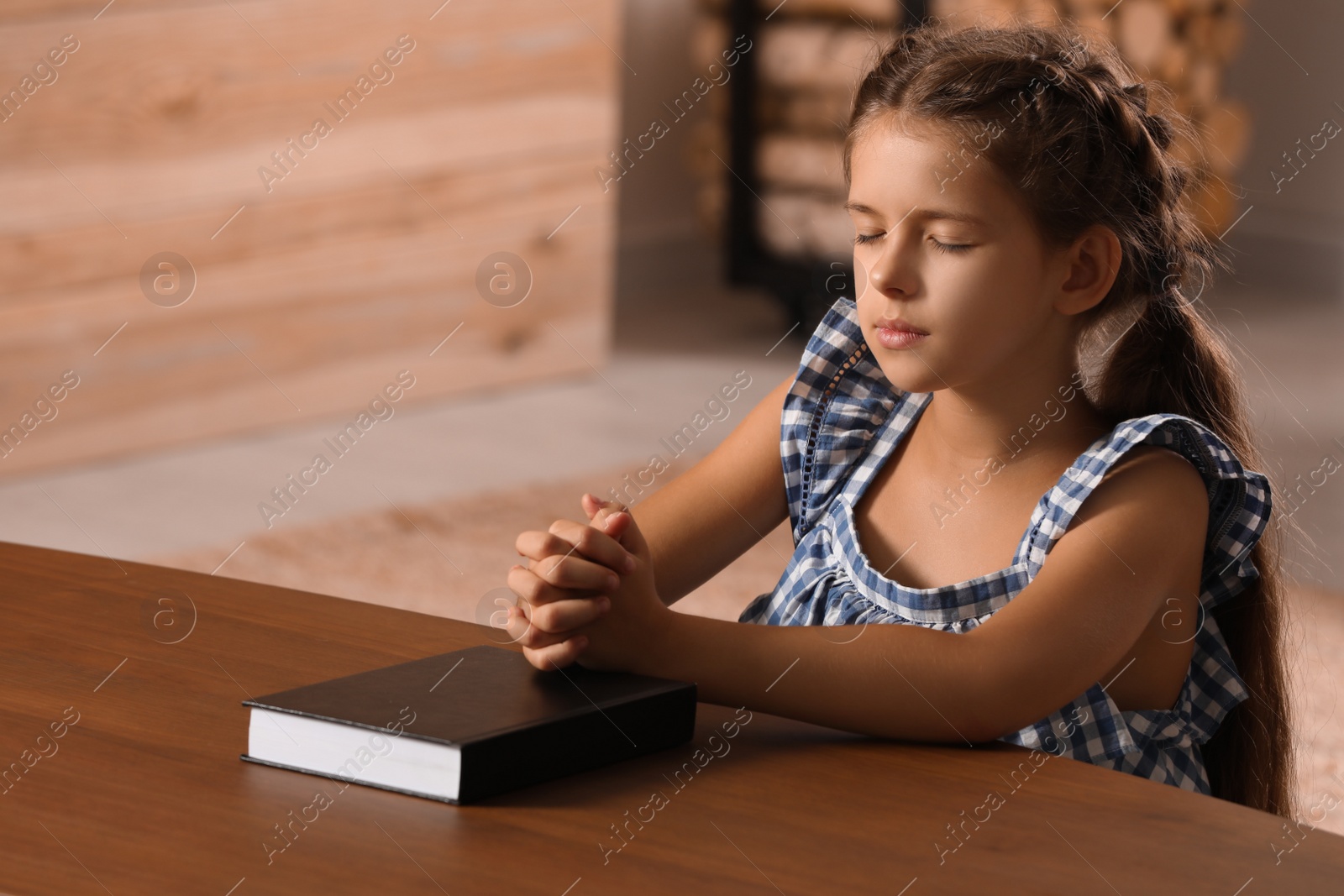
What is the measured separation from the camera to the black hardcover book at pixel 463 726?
661 millimetres

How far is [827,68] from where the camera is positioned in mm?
3994

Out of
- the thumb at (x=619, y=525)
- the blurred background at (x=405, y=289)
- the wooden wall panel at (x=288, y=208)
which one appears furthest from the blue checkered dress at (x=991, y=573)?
the wooden wall panel at (x=288, y=208)

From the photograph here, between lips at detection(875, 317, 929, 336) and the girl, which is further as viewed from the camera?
lips at detection(875, 317, 929, 336)

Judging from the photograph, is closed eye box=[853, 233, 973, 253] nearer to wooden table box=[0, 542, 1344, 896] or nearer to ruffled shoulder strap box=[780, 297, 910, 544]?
ruffled shoulder strap box=[780, 297, 910, 544]

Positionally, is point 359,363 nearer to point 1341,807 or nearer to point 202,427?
point 202,427

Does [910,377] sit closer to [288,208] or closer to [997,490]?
[997,490]

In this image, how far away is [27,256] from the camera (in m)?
2.72

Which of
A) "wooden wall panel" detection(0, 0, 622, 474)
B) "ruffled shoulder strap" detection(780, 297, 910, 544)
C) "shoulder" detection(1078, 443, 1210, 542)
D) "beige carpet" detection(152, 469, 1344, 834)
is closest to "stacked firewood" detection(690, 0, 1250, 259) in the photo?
"wooden wall panel" detection(0, 0, 622, 474)

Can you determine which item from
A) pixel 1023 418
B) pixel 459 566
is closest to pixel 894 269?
pixel 1023 418

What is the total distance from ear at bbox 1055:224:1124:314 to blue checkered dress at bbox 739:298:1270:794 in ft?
0.31

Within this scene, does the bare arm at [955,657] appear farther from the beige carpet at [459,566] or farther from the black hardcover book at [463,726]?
the beige carpet at [459,566]

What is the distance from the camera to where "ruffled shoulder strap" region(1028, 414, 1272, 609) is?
0.90 metres

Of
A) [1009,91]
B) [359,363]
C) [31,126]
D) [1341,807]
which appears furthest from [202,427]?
[1009,91]

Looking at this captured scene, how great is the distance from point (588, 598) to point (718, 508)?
1.01ft
